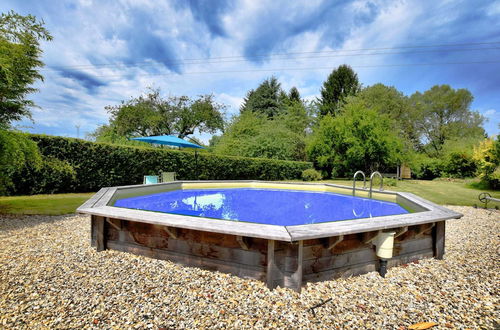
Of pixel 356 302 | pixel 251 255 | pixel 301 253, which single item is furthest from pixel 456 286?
pixel 251 255

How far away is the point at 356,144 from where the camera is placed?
52.3ft

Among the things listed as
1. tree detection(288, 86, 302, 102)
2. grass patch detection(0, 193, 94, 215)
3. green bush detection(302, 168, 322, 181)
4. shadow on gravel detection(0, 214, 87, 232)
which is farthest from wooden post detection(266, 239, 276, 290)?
tree detection(288, 86, 302, 102)

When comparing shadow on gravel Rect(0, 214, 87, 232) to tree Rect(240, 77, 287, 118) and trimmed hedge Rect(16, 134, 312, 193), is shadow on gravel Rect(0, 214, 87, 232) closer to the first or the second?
trimmed hedge Rect(16, 134, 312, 193)

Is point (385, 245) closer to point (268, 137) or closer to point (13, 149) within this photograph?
point (13, 149)

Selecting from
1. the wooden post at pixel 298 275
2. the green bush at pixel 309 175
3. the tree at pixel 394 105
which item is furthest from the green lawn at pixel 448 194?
the tree at pixel 394 105

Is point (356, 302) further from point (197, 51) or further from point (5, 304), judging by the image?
point (197, 51)

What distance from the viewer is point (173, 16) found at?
1205cm

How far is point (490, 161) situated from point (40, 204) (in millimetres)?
17899

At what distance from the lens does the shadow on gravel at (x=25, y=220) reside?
14.9ft

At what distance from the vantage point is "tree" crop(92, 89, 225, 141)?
2025 cm

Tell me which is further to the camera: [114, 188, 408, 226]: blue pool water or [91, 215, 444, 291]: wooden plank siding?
[114, 188, 408, 226]: blue pool water

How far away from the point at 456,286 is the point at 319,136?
15731 mm

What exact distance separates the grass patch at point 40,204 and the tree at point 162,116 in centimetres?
1403

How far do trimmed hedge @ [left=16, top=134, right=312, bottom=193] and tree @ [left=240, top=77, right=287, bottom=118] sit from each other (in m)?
17.8
